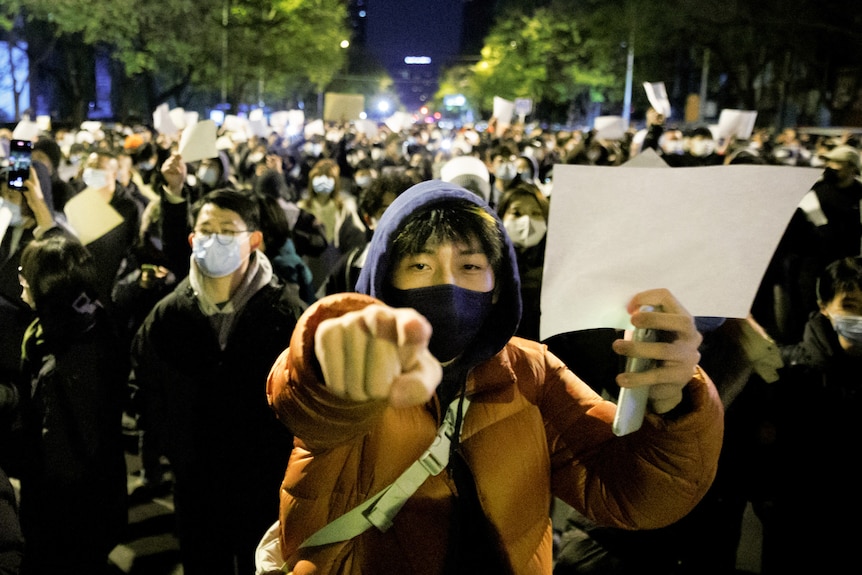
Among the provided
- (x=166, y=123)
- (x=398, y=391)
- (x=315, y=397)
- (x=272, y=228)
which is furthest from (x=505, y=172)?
(x=166, y=123)

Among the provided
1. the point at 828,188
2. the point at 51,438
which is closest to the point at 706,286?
the point at 51,438

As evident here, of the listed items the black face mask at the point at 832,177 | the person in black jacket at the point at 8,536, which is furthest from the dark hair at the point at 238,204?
the black face mask at the point at 832,177

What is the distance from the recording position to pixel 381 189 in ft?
15.6

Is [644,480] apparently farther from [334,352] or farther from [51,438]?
[51,438]

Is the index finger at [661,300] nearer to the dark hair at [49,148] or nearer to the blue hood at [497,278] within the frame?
the blue hood at [497,278]

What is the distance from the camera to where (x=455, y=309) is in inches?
68.5

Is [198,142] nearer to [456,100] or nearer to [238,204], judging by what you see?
[238,204]

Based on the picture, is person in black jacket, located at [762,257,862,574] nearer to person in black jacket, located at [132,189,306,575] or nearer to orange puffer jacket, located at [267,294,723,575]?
orange puffer jacket, located at [267,294,723,575]

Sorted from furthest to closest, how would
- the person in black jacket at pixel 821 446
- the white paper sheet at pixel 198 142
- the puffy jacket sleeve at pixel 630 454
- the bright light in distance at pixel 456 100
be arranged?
the bright light in distance at pixel 456 100 → the white paper sheet at pixel 198 142 → the person in black jacket at pixel 821 446 → the puffy jacket sleeve at pixel 630 454

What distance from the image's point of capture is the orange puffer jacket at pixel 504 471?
1.61m

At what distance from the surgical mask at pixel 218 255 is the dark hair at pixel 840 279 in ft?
8.45

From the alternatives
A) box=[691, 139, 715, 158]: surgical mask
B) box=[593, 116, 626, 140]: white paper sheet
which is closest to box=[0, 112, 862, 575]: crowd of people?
box=[691, 139, 715, 158]: surgical mask

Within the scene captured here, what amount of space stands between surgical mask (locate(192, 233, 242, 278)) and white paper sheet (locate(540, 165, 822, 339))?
2264 millimetres

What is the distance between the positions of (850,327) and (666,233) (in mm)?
2130
